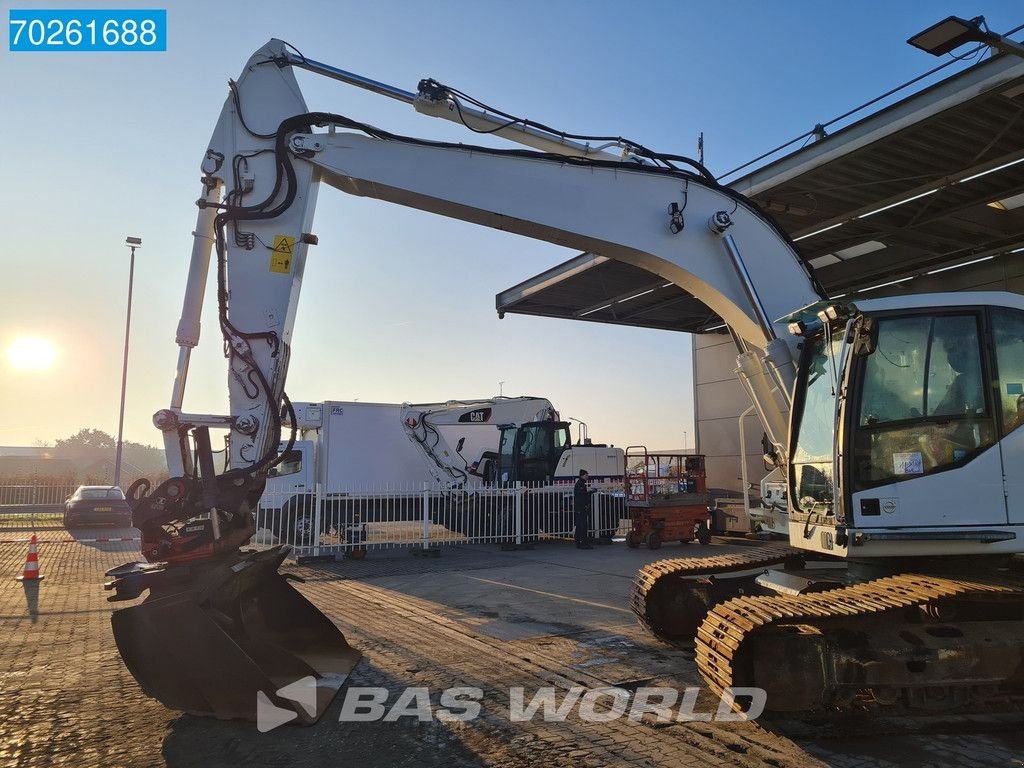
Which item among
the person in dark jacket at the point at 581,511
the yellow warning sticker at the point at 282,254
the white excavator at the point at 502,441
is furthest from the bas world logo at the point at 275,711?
the white excavator at the point at 502,441

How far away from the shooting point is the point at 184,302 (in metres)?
5.89

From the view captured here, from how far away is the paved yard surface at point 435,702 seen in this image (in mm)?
4125

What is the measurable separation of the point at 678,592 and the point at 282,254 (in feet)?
15.1

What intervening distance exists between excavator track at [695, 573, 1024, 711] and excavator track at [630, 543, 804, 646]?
139 centimetres

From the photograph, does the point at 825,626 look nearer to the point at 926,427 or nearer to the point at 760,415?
the point at 926,427

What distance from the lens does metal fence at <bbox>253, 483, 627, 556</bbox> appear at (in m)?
13.9

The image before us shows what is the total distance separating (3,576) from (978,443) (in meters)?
13.5

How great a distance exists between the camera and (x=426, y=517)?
14750 millimetres

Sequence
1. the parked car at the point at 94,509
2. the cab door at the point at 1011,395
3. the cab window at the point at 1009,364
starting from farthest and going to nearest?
the parked car at the point at 94,509 < the cab window at the point at 1009,364 < the cab door at the point at 1011,395

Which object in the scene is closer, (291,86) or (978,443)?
(978,443)

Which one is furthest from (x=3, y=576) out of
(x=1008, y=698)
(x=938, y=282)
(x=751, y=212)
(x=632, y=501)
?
(x=938, y=282)

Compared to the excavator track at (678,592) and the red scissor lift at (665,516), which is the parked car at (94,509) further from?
the excavator track at (678,592)

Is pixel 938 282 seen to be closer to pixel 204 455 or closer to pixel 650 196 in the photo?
pixel 650 196

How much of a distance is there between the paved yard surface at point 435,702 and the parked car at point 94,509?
11838 mm
